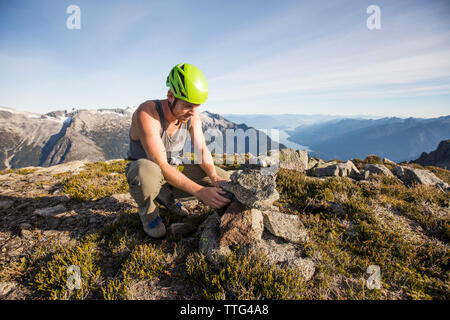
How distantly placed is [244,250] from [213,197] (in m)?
1.10

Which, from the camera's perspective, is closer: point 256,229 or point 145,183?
point 256,229

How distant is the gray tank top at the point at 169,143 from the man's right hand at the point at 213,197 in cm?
166

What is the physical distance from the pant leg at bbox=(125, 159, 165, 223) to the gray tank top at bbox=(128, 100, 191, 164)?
77 centimetres

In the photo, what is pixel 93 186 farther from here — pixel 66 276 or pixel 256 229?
pixel 256 229

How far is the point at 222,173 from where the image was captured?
17.1 ft

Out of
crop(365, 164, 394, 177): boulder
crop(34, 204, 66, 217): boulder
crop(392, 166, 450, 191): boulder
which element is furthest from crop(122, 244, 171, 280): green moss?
crop(365, 164, 394, 177): boulder

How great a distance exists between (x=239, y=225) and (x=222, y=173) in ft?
5.89

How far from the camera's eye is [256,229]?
3730mm

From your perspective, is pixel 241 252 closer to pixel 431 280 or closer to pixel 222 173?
pixel 222 173

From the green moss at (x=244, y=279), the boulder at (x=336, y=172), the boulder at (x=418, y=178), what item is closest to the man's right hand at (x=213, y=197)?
the green moss at (x=244, y=279)

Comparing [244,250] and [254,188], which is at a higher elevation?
[254,188]

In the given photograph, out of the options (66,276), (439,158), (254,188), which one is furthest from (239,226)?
(439,158)

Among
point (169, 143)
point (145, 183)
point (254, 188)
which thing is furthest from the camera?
point (169, 143)
